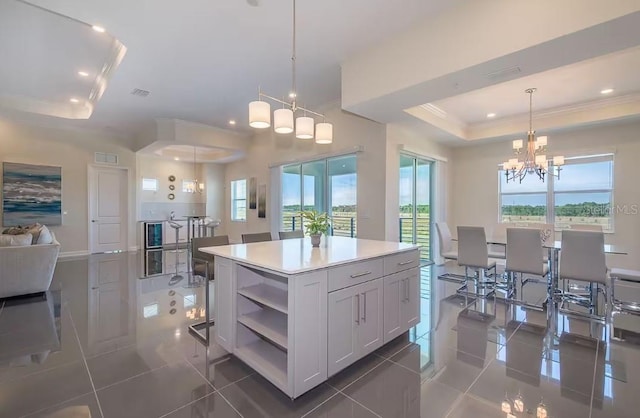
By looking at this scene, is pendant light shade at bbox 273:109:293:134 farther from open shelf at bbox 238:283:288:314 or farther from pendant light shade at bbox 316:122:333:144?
open shelf at bbox 238:283:288:314

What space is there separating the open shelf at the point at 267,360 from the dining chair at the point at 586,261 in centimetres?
365

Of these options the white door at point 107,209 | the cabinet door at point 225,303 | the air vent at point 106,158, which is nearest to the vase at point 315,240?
the cabinet door at point 225,303

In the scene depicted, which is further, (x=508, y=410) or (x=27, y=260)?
(x=27, y=260)

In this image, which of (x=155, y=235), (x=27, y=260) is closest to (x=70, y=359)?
(x=27, y=260)

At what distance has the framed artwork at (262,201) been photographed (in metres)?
7.90

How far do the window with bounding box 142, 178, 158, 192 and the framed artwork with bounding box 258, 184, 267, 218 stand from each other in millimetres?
3527

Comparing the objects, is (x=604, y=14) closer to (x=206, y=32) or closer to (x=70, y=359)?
(x=206, y=32)

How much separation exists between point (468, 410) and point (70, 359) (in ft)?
10.3

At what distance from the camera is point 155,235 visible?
871cm

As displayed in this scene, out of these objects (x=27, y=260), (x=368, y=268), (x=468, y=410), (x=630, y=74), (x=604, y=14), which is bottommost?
(x=468, y=410)

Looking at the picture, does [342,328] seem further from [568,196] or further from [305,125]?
[568,196]

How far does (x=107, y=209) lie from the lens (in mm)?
8047

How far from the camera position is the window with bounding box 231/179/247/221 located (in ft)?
29.7

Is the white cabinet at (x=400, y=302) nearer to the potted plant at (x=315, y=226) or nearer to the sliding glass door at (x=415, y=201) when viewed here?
the potted plant at (x=315, y=226)
